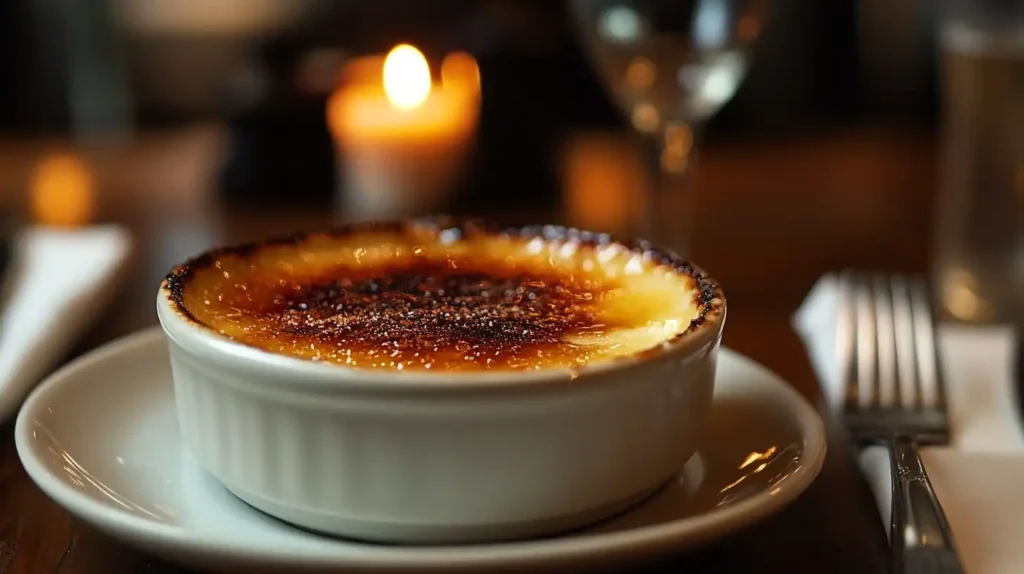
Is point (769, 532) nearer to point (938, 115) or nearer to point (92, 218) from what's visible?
point (92, 218)

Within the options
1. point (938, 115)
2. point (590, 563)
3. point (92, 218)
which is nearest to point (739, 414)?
point (590, 563)

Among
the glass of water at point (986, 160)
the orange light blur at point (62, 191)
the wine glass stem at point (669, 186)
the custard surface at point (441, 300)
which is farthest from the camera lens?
the orange light blur at point (62, 191)

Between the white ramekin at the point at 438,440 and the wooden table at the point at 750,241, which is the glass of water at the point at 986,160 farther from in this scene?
the white ramekin at the point at 438,440

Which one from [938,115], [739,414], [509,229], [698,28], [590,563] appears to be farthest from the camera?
[938,115]

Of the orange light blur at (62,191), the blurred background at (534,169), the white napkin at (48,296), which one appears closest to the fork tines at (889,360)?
the blurred background at (534,169)

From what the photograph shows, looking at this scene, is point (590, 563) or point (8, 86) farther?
point (8, 86)

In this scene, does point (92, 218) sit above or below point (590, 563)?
below
